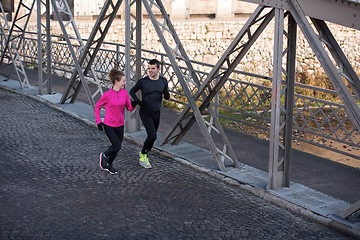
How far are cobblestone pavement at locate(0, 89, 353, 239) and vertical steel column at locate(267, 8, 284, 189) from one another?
427 mm

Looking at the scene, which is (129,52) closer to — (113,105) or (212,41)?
(113,105)

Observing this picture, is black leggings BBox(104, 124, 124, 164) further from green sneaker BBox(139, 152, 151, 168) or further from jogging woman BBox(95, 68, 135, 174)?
green sneaker BBox(139, 152, 151, 168)

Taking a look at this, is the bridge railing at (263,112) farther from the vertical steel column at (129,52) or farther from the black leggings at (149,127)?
the black leggings at (149,127)

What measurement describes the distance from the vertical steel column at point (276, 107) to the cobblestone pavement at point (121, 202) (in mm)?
427

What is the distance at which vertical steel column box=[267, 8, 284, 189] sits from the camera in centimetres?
779

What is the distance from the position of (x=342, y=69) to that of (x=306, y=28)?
680 mm

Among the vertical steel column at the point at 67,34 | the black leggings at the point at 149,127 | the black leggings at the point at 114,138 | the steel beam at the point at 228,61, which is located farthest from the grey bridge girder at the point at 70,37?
the black leggings at the point at 114,138

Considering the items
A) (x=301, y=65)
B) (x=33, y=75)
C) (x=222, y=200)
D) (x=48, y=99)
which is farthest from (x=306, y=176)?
(x=301, y=65)

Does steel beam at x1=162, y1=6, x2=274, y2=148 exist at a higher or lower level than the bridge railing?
higher

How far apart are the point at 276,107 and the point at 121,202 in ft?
7.76

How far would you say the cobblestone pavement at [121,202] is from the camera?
6.77 m

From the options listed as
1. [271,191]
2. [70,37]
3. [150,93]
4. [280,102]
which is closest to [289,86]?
[280,102]

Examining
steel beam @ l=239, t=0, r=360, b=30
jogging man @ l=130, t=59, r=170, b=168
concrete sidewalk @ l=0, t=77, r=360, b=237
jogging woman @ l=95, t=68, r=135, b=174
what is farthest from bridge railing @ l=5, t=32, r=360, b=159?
jogging woman @ l=95, t=68, r=135, b=174

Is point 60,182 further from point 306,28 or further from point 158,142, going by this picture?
point 306,28
